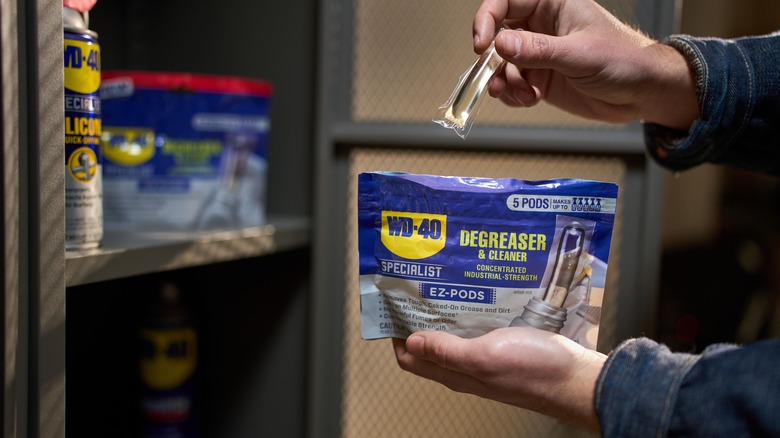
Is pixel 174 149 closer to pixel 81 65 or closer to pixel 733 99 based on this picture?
pixel 81 65

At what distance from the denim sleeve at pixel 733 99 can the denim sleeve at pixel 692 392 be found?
307 millimetres

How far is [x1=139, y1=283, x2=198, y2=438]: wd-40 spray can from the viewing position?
3.57 feet

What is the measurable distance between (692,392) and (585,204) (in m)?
0.19

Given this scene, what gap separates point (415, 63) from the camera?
3.64 feet

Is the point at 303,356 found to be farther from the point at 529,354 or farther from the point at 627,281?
the point at 529,354

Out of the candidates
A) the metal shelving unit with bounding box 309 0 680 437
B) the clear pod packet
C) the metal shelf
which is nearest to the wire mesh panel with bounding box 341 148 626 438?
the metal shelving unit with bounding box 309 0 680 437

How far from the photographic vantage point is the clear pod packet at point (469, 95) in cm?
73

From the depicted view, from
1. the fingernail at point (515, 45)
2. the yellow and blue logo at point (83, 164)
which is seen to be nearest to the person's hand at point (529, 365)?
the fingernail at point (515, 45)

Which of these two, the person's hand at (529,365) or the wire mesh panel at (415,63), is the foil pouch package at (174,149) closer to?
the wire mesh panel at (415,63)

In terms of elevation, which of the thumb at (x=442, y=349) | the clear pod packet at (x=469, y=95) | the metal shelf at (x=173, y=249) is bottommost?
the thumb at (x=442, y=349)

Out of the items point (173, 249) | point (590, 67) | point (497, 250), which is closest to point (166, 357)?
point (173, 249)

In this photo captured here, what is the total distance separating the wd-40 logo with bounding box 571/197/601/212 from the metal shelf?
0.49m

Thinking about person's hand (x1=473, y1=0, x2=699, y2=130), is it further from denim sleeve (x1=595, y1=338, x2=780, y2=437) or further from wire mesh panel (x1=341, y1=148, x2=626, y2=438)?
denim sleeve (x1=595, y1=338, x2=780, y2=437)

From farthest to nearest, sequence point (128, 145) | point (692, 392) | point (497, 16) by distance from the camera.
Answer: point (128, 145), point (497, 16), point (692, 392)
